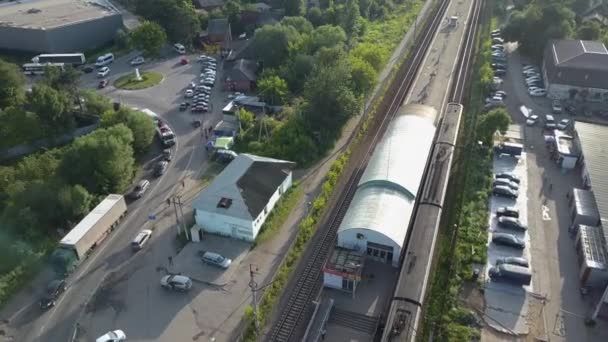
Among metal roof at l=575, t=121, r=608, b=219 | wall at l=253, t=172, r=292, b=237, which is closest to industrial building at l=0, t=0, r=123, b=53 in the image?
wall at l=253, t=172, r=292, b=237

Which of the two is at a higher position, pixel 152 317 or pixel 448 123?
pixel 448 123

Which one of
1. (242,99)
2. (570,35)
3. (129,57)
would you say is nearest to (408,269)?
(242,99)

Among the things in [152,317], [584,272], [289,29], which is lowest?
[152,317]

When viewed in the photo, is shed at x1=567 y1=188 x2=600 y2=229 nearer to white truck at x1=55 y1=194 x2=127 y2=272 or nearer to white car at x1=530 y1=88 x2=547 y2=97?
white car at x1=530 y1=88 x2=547 y2=97

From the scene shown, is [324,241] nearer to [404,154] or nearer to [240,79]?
[404,154]

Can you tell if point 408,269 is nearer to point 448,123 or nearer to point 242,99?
point 448,123

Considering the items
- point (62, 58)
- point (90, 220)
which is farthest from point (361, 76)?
point (62, 58)

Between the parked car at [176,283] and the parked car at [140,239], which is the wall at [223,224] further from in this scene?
the parked car at [176,283]
